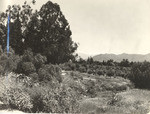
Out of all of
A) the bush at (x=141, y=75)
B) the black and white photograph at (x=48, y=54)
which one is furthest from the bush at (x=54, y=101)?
the bush at (x=141, y=75)

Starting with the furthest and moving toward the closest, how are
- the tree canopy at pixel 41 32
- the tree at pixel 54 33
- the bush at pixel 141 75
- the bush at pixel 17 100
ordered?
the bush at pixel 141 75, the tree canopy at pixel 41 32, the tree at pixel 54 33, the bush at pixel 17 100

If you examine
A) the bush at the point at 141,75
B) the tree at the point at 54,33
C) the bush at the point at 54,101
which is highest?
the tree at the point at 54,33

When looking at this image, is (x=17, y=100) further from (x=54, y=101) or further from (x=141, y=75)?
(x=141, y=75)

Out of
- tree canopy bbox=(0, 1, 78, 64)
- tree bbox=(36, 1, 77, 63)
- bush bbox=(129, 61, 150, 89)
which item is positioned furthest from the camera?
bush bbox=(129, 61, 150, 89)

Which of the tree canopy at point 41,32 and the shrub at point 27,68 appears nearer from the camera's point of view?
the tree canopy at point 41,32

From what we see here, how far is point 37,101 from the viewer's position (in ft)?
30.7

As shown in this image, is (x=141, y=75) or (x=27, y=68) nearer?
(x=27, y=68)

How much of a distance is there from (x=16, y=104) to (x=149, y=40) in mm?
6551

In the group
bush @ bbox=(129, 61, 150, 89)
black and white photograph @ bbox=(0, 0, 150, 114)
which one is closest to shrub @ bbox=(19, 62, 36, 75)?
black and white photograph @ bbox=(0, 0, 150, 114)

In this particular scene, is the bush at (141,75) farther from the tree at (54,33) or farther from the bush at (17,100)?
the bush at (17,100)

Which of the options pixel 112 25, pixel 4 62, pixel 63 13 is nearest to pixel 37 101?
pixel 4 62

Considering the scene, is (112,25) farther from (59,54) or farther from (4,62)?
(4,62)

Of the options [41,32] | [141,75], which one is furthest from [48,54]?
[141,75]

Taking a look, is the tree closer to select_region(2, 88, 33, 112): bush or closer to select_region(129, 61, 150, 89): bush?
select_region(2, 88, 33, 112): bush
